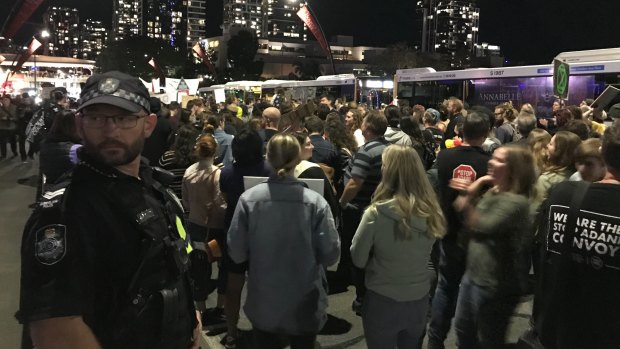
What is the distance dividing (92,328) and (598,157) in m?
3.76

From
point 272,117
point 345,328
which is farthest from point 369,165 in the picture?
point 272,117

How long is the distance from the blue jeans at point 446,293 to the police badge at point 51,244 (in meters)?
3.45

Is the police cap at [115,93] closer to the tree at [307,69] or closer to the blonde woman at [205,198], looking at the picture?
the blonde woman at [205,198]

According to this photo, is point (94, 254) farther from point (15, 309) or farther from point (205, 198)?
point (15, 309)

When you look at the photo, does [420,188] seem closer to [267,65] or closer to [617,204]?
[617,204]

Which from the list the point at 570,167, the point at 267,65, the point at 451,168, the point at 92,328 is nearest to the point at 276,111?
the point at 451,168

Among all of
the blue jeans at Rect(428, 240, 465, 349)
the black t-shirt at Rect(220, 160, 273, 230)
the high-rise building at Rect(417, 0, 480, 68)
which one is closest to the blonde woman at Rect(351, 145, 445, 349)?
the blue jeans at Rect(428, 240, 465, 349)

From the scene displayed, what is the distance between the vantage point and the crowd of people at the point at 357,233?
5.80 ft

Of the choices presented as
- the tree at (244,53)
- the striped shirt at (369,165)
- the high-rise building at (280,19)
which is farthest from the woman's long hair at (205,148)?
the high-rise building at (280,19)

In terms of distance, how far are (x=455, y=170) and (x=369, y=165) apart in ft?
3.88

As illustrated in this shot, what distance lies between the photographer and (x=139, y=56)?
91812 millimetres

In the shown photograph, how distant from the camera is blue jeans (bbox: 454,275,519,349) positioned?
3.53 m

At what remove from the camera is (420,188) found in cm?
357

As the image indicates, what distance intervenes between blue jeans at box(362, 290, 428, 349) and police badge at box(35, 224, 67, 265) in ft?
7.74
